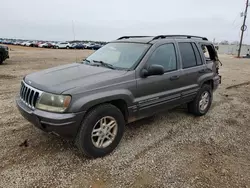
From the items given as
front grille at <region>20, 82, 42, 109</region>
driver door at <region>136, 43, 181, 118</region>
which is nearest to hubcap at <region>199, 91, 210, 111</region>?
driver door at <region>136, 43, 181, 118</region>

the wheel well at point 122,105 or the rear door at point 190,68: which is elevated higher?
the rear door at point 190,68

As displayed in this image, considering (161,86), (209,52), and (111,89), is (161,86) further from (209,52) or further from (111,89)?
(209,52)

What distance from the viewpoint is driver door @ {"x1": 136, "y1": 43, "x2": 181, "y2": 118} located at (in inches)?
147

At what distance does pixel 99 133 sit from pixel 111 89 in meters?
0.67

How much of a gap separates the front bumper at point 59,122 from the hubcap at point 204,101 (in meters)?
3.26

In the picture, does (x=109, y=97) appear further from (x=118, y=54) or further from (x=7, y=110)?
(x=7, y=110)

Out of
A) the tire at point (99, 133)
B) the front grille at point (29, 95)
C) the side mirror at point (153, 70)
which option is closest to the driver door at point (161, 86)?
the side mirror at point (153, 70)

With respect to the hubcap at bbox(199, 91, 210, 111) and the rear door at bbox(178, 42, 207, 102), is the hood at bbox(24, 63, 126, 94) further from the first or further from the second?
the hubcap at bbox(199, 91, 210, 111)

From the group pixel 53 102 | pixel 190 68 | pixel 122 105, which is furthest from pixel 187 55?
pixel 53 102

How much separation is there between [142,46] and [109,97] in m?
1.33

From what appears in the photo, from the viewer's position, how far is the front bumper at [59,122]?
9.43 ft

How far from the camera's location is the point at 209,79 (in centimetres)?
528

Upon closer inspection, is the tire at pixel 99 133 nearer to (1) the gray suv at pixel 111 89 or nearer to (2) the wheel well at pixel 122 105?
(1) the gray suv at pixel 111 89

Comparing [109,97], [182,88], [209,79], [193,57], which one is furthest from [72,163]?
[209,79]
